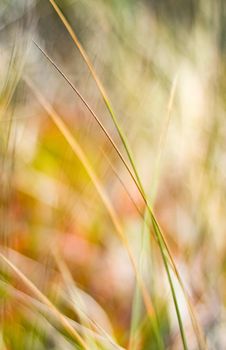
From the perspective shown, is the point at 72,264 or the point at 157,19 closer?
the point at 72,264

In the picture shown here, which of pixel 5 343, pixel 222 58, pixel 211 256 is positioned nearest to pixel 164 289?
pixel 211 256

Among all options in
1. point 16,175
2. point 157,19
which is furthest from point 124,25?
point 16,175

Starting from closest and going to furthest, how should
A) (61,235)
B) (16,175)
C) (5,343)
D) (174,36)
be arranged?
1. (5,343)
2. (61,235)
3. (16,175)
4. (174,36)

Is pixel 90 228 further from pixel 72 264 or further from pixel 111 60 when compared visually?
pixel 111 60

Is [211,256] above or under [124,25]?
under

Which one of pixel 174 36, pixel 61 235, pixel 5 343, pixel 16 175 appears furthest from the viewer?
pixel 174 36

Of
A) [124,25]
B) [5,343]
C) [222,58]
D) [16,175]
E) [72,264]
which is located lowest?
[5,343]
